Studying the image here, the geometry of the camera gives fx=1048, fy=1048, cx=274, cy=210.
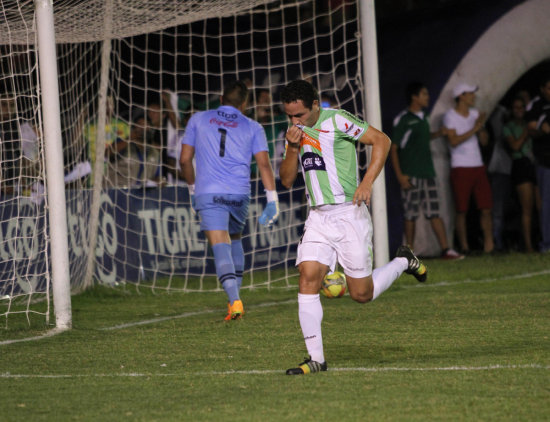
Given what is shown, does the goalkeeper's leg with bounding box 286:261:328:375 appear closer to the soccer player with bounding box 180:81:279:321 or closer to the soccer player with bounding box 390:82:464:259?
the soccer player with bounding box 180:81:279:321

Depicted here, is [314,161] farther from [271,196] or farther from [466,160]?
[466,160]

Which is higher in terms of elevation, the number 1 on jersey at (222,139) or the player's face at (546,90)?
the player's face at (546,90)

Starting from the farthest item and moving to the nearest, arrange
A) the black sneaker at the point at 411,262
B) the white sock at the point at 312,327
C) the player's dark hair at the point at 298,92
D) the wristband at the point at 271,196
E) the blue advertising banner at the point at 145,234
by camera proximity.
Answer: the blue advertising banner at the point at 145,234
the wristband at the point at 271,196
the black sneaker at the point at 411,262
the player's dark hair at the point at 298,92
the white sock at the point at 312,327

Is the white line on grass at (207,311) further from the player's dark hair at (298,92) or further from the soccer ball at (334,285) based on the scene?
the player's dark hair at (298,92)

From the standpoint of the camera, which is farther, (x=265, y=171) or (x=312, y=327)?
(x=265, y=171)

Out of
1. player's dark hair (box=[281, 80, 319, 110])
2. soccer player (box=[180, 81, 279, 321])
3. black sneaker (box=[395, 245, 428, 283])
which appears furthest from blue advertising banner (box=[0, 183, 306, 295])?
Answer: player's dark hair (box=[281, 80, 319, 110])

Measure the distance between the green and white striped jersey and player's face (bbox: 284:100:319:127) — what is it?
5 cm

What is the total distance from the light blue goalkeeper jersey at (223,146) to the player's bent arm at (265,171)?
0.06 metres

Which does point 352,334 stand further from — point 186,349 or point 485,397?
point 485,397

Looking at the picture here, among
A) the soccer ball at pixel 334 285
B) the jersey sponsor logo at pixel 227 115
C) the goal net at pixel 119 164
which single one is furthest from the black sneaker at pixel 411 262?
the goal net at pixel 119 164

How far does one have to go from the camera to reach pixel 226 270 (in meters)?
8.42

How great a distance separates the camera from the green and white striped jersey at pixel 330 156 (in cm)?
621

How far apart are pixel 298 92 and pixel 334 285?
1453mm

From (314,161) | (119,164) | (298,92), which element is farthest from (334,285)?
(119,164)
